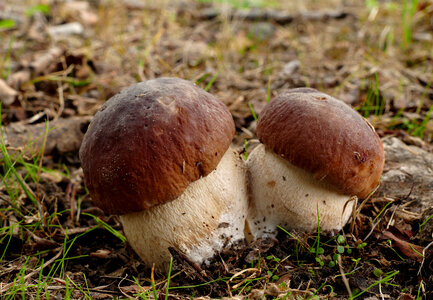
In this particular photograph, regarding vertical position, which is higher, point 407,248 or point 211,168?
point 211,168

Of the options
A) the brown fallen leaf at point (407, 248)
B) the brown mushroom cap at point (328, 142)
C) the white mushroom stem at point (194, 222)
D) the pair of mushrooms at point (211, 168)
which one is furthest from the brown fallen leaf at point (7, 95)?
the brown fallen leaf at point (407, 248)

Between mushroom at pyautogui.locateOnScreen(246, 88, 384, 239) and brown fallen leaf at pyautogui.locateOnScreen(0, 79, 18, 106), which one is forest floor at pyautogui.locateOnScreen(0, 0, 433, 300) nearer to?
brown fallen leaf at pyautogui.locateOnScreen(0, 79, 18, 106)

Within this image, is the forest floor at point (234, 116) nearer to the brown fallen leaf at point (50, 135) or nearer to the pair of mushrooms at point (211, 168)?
the brown fallen leaf at point (50, 135)

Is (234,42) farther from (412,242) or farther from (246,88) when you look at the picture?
(412,242)

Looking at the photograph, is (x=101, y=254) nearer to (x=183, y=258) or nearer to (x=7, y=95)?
(x=183, y=258)

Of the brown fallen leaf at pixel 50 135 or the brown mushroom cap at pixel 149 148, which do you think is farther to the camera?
the brown fallen leaf at pixel 50 135

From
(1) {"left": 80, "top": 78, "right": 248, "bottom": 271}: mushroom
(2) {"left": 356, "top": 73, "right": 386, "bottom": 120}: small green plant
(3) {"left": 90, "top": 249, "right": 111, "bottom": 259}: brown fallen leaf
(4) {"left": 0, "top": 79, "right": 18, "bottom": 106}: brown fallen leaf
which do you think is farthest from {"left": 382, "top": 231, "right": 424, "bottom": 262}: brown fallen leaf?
(4) {"left": 0, "top": 79, "right": 18, "bottom": 106}: brown fallen leaf

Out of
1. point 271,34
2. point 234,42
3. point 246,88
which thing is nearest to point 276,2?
Answer: point 271,34

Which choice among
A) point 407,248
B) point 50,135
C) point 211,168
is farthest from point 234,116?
point 407,248
